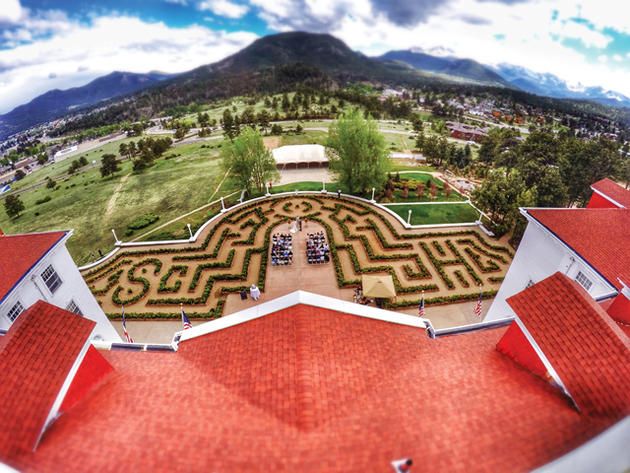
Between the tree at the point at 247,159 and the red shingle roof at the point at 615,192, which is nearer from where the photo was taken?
the red shingle roof at the point at 615,192

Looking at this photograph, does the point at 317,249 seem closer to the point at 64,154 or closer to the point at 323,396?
the point at 323,396

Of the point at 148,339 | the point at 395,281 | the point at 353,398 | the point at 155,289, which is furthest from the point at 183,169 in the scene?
the point at 353,398

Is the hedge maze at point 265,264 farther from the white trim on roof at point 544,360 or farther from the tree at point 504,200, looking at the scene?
the white trim on roof at point 544,360

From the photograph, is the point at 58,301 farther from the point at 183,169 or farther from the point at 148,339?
the point at 183,169

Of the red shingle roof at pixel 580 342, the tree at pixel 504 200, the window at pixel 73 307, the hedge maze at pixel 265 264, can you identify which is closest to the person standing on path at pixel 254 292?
the hedge maze at pixel 265 264

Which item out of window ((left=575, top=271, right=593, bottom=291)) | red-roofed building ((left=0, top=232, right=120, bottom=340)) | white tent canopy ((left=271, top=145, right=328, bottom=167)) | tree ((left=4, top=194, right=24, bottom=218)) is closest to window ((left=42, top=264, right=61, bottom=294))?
red-roofed building ((left=0, top=232, right=120, bottom=340))

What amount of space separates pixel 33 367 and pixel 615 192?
3685 cm

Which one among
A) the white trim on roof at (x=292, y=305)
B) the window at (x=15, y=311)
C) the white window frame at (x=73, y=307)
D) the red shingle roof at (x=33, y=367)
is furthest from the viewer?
the white window frame at (x=73, y=307)

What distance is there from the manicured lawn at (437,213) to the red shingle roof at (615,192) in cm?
1741

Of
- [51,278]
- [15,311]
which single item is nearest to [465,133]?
[51,278]

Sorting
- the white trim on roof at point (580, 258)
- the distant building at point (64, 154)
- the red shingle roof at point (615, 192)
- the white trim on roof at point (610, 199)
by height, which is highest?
the red shingle roof at point (615, 192)

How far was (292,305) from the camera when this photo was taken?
12852mm

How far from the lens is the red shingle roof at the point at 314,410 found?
25.2 feet

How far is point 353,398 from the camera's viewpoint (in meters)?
9.48
